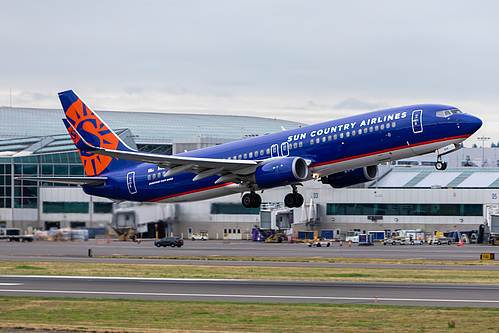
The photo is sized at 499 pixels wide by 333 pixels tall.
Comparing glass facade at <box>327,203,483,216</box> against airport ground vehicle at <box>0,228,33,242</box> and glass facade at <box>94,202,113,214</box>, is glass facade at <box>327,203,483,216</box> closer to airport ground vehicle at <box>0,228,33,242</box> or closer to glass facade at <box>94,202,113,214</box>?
glass facade at <box>94,202,113,214</box>

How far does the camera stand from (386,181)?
119062mm

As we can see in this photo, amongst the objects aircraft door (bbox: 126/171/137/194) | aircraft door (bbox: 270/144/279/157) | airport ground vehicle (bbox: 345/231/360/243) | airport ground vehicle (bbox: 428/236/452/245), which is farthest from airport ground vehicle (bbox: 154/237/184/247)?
airport ground vehicle (bbox: 428/236/452/245)

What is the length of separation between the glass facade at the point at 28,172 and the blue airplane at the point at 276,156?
5259 cm

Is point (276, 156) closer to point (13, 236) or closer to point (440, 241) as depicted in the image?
point (440, 241)

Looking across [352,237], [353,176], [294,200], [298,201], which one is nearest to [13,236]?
[352,237]

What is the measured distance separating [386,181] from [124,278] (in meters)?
82.0

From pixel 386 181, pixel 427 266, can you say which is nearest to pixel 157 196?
pixel 427 266

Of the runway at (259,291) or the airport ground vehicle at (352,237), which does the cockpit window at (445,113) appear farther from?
the airport ground vehicle at (352,237)

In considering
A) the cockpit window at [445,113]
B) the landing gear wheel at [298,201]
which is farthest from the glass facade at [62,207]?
the cockpit window at [445,113]

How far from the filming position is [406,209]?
11025cm

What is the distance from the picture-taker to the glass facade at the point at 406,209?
108 meters

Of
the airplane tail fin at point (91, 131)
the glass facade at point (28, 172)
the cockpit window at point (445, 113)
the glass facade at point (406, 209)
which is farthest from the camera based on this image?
the glass facade at point (28, 172)

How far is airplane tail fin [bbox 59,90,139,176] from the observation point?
64.4 meters

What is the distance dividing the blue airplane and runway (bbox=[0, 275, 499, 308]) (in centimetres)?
1205
